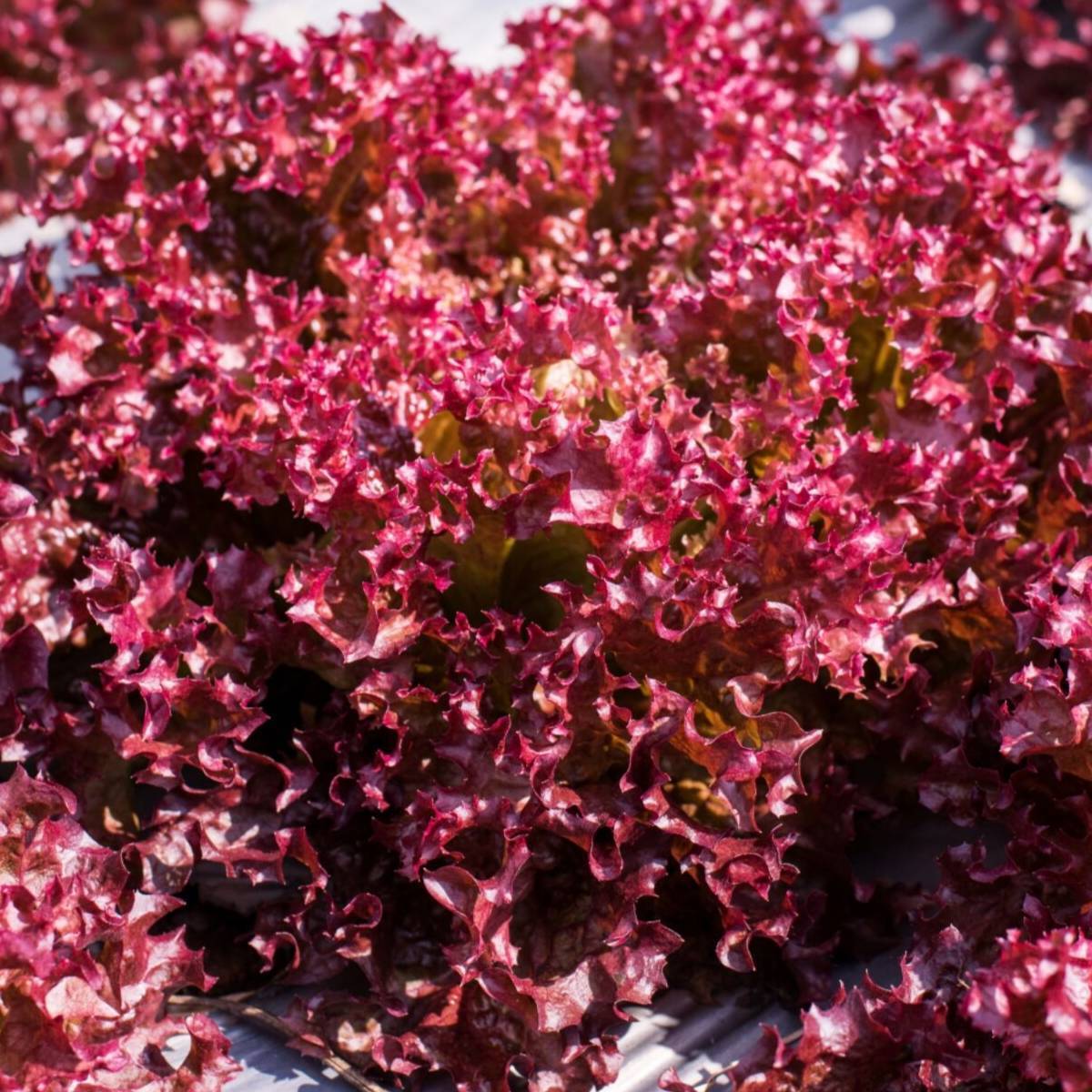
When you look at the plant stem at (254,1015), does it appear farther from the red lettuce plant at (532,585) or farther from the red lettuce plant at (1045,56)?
the red lettuce plant at (1045,56)

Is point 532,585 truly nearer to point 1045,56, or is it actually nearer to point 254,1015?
point 254,1015

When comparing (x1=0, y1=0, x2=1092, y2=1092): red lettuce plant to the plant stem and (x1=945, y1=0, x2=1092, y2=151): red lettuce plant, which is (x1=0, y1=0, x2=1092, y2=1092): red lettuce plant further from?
(x1=945, y1=0, x2=1092, y2=151): red lettuce plant

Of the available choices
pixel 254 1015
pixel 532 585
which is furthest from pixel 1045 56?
pixel 254 1015

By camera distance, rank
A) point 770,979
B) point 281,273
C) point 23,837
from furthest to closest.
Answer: point 281,273, point 770,979, point 23,837

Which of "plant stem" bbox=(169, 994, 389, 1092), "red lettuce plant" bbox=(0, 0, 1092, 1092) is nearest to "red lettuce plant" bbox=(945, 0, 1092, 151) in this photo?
"red lettuce plant" bbox=(0, 0, 1092, 1092)

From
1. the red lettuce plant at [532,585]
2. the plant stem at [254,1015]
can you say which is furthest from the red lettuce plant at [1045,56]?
the plant stem at [254,1015]

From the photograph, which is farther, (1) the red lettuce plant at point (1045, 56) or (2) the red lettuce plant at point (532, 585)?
(1) the red lettuce plant at point (1045, 56)

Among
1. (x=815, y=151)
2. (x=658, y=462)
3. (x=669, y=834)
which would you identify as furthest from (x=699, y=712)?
(x=815, y=151)

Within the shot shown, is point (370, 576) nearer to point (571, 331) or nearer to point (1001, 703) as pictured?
point (571, 331)
